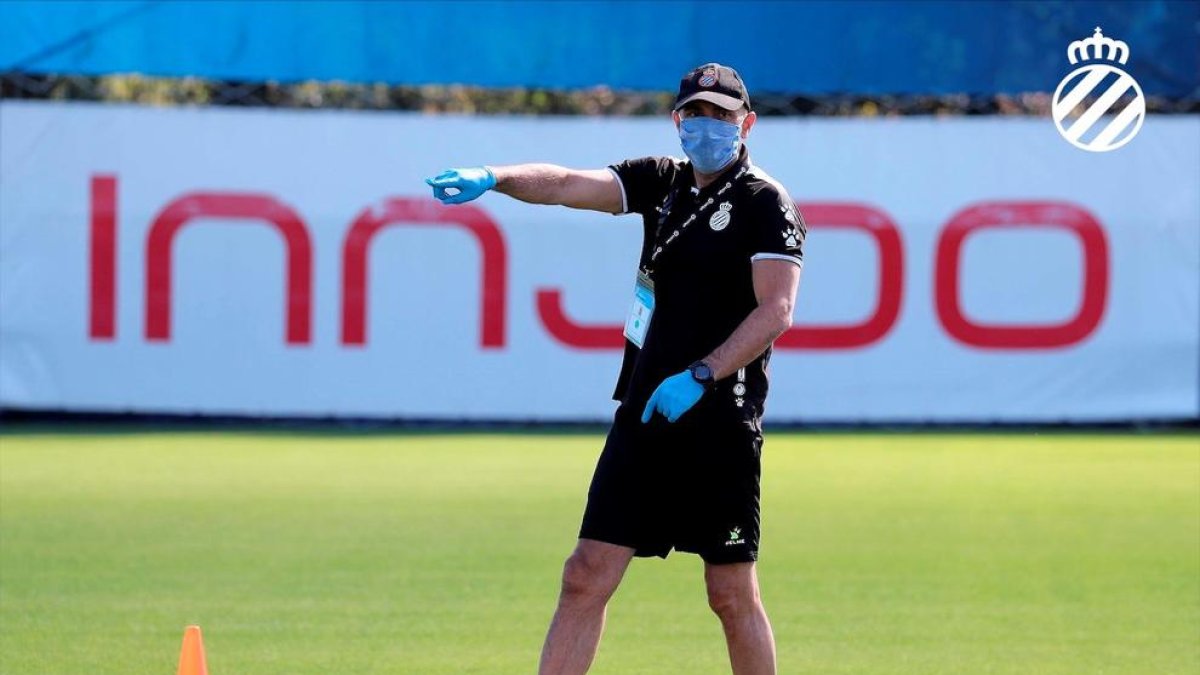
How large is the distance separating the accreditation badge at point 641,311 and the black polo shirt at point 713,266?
0.09ft

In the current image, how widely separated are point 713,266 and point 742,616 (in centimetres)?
110

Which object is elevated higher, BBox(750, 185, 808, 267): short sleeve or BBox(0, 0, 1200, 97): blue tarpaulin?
BBox(0, 0, 1200, 97): blue tarpaulin

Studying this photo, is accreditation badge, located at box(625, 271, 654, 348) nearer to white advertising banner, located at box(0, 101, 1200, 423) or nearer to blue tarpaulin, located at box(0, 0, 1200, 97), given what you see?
white advertising banner, located at box(0, 101, 1200, 423)

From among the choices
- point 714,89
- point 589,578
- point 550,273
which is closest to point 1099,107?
point 550,273

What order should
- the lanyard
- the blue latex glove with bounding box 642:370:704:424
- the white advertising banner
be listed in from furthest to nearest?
the white advertising banner < the lanyard < the blue latex glove with bounding box 642:370:704:424

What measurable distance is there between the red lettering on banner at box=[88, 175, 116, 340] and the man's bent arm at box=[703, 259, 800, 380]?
447 inches

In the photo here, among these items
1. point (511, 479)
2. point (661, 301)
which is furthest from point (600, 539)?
point (511, 479)

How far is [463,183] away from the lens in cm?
580

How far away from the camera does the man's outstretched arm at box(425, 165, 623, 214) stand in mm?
5918

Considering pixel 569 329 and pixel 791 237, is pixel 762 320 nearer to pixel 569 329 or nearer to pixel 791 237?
pixel 791 237

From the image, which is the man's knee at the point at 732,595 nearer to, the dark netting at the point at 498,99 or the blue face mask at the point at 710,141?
the blue face mask at the point at 710,141

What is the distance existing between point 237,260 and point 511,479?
431cm

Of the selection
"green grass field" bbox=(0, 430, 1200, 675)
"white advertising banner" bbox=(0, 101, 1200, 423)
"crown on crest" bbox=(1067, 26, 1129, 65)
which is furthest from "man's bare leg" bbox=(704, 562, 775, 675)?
"crown on crest" bbox=(1067, 26, 1129, 65)

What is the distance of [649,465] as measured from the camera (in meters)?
5.79
